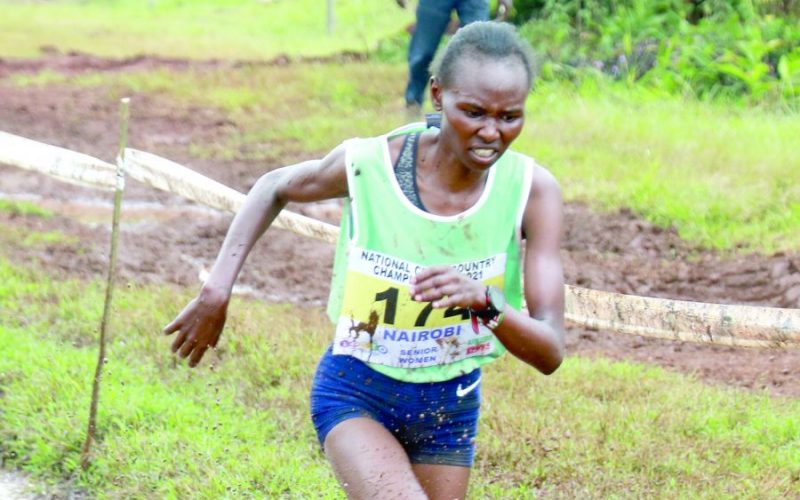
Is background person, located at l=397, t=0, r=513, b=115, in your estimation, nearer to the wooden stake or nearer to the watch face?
the wooden stake

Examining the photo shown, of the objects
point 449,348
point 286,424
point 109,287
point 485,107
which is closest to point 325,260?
point 286,424

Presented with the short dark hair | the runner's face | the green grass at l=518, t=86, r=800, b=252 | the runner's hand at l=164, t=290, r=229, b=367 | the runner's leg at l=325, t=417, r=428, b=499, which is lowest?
the green grass at l=518, t=86, r=800, b=252

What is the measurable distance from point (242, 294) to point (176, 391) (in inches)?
61.9

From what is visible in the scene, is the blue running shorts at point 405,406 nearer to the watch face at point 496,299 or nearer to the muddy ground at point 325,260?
the watch face at point 496,299

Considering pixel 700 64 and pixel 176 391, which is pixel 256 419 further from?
pixel 700 64

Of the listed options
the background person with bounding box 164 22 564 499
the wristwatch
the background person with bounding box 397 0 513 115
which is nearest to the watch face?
the wristwatch

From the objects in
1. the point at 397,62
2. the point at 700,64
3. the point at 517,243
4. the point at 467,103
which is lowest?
the point at 397,62

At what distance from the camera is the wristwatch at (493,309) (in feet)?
8.48

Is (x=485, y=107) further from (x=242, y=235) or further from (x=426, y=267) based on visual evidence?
(x=242, y=235)

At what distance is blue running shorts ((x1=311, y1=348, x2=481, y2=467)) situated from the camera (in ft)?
A: 9.93

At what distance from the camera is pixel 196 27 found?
19812 mm

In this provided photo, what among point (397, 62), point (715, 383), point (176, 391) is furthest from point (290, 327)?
point (397, 62)

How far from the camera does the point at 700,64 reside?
10.3 m

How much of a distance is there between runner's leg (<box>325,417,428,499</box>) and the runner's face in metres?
0.69
